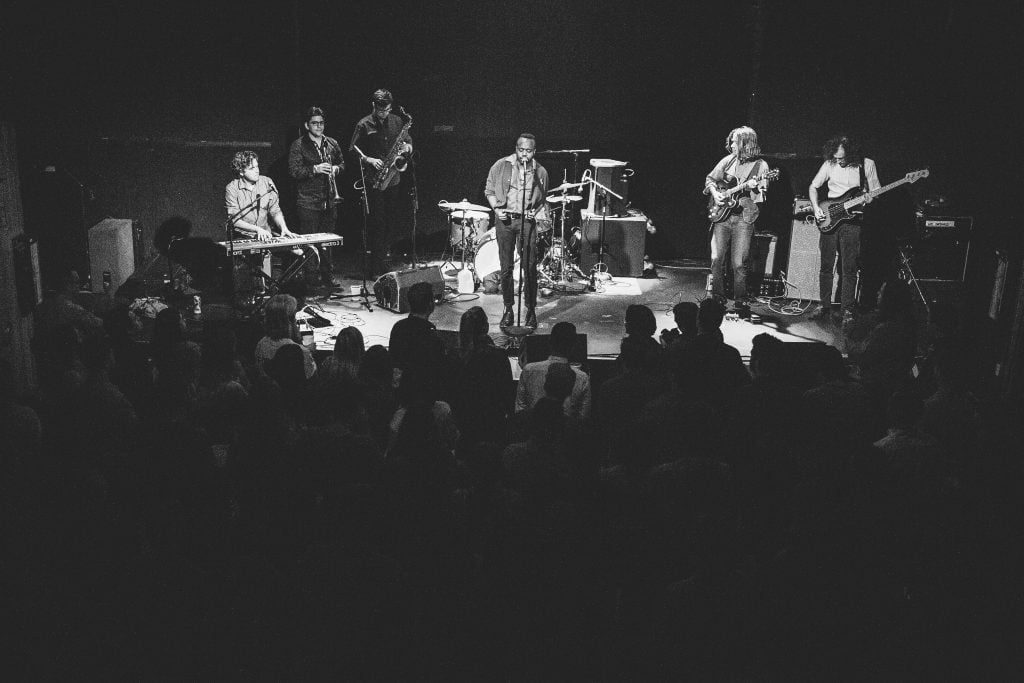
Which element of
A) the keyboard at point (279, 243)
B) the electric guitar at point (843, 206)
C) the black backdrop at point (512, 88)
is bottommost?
the keyboard at point (279, 243)

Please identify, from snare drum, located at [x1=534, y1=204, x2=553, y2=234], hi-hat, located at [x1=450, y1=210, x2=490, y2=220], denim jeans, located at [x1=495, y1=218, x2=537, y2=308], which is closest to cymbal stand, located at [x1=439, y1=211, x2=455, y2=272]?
hi-hat, located at [x1=450, y1=210, x2=490, y2=220]

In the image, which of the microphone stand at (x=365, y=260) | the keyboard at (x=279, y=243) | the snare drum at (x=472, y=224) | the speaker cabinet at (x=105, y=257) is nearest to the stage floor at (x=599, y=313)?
the microphone stand at (x=365, y=260)

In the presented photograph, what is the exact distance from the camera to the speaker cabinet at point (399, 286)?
9.03 metres

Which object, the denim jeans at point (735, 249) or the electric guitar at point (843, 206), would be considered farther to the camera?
the denim jeans at point (735, 249)

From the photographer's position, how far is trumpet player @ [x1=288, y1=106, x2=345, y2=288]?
9766 millimetres

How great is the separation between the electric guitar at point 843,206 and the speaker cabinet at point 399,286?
3.77 meters

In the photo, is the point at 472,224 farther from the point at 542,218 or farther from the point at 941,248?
the point at 941,248

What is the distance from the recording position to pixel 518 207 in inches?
317

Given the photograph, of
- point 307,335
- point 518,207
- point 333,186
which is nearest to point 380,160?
point 333,186

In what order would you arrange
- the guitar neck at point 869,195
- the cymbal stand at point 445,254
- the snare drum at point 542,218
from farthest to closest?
the cymbal stand at point 445,254, the guitar neck at point 869,195, the snare drum at point 542,218

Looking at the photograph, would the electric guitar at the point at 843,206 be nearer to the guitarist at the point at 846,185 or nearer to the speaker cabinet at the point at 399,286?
the guitarist at the point at 846,185

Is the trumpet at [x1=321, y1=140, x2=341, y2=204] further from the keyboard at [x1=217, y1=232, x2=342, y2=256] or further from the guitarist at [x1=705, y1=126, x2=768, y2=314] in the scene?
the guitarist at [x1=705, y1=126, x2=768, y2=314]

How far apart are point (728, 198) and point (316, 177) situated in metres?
4.21

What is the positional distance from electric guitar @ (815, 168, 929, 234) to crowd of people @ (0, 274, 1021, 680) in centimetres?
472
